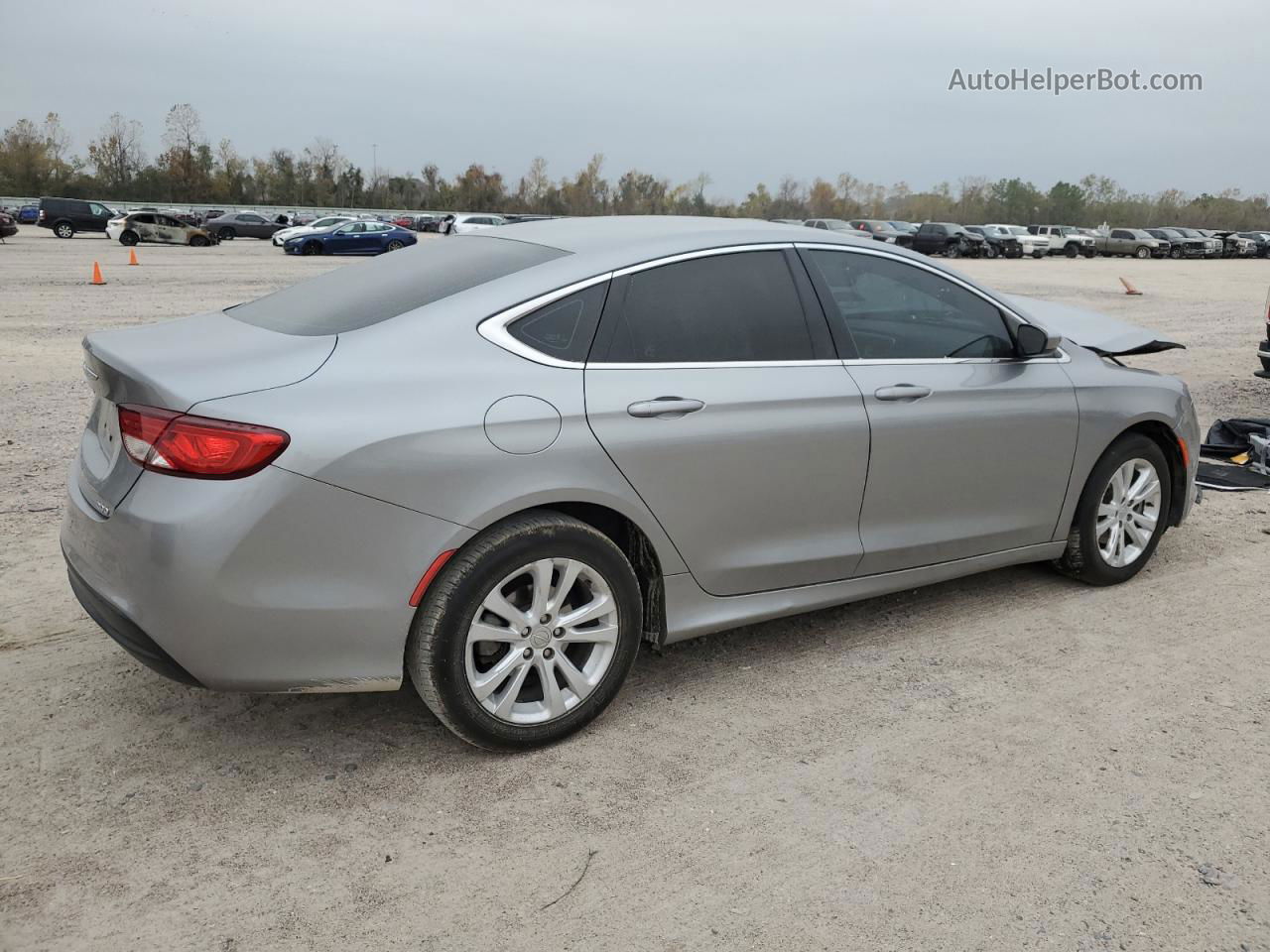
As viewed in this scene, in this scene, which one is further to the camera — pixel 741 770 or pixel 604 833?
pixel 741 770

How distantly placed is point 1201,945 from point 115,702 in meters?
3.34

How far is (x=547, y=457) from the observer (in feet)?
10.7

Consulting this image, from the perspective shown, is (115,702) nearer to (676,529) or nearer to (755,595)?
(676,529)

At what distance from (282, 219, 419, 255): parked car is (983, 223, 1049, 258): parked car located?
2860cm

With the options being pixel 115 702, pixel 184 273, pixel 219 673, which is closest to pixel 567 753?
pixel 219 673

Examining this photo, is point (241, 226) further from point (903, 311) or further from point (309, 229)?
point (903, 311)

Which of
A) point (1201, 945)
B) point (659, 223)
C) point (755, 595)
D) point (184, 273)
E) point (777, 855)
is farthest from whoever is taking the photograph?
point (184, 273)

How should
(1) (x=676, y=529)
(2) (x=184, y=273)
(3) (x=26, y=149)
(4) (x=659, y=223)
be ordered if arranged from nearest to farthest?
(1) (x=676, y=529)
(4) (x=659, y=223)
(2) (x=184, y=273)
(3) (x=26, y=149)

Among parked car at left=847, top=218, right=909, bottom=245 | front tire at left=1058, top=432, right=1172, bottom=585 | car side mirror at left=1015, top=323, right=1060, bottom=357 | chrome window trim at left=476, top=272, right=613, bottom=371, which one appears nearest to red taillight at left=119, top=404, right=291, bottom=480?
chrome window trim at left=476, top=272, right=613, bottom=371

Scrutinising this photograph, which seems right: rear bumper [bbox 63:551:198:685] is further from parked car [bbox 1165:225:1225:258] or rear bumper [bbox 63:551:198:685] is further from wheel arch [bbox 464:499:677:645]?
parked car [bbox 1165:225:1225:258]

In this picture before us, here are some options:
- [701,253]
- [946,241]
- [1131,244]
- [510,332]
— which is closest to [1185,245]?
[1131,244]

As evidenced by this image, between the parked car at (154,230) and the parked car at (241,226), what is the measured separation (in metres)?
8.17

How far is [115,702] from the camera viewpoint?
3.68 m

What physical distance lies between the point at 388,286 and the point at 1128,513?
3516 mm
